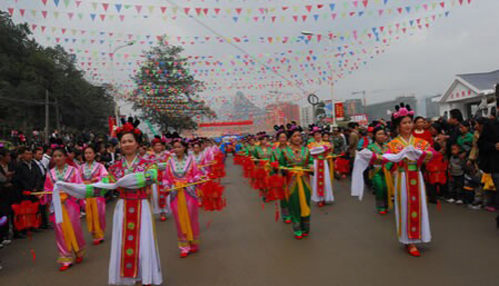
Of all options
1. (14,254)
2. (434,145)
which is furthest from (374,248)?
(14,254)

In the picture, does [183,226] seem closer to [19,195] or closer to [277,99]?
[19,195]

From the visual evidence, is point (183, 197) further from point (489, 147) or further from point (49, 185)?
point (489, 147)

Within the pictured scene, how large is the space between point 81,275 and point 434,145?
688cm

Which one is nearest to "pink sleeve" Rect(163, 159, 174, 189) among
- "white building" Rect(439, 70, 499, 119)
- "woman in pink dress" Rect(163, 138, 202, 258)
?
"woman in pink dress" Rect(163, 138, 202, 258)

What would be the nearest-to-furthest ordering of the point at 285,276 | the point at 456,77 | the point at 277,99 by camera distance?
the point at 285,276 → the point at 456,77 → the point at 277,99

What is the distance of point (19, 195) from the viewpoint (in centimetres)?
699

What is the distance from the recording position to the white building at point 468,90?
1638 centimetres

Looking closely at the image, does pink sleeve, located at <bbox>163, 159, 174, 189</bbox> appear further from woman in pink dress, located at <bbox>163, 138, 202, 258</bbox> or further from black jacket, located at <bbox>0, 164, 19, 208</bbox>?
black jacket, located at <bbox>0, 164, 19, 208</bbox>

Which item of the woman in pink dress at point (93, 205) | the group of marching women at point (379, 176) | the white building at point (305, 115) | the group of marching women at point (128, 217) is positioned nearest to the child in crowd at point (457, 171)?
the group of marching women at point (379, 176)

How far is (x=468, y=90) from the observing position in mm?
17031

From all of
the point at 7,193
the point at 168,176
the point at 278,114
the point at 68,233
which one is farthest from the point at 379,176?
the point at 278,114

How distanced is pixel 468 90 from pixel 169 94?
19.9 metres

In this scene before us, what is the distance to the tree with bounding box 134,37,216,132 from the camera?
25.7 meters

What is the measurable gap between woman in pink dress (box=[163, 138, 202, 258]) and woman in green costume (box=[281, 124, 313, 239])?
139cm
